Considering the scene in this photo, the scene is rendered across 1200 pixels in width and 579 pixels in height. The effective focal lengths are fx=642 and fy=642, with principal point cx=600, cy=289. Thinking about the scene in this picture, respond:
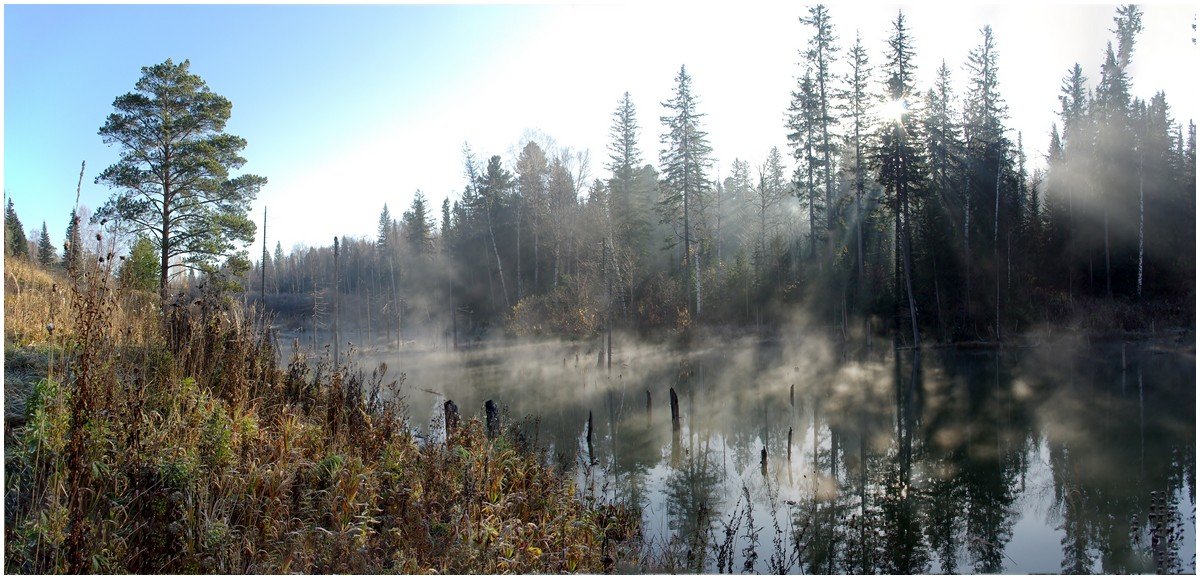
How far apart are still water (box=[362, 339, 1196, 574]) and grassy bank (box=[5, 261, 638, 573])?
7.17 ft

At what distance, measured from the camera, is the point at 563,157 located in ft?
141

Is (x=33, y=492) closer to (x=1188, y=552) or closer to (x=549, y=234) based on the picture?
(x=1188, y=552)

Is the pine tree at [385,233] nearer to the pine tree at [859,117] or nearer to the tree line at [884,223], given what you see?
the tree line at [884,223]

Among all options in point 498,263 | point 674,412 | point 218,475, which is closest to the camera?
point 218,475

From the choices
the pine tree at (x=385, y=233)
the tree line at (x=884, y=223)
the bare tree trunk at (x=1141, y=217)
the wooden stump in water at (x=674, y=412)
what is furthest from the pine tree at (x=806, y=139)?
the pine tree at (x=385, y=233)

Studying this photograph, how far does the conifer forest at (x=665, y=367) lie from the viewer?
5.02 metres

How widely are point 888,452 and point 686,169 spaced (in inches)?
957

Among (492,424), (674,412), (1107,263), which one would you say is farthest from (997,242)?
(492,424)

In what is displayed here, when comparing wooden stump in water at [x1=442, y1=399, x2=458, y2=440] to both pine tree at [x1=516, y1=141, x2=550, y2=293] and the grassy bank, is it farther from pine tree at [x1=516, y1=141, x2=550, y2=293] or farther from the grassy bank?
pine tree at [x1=516, y1=141, x2=550, y2=293]

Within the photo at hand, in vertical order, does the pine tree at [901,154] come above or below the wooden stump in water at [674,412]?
above

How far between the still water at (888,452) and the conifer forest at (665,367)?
Result: 10 cm

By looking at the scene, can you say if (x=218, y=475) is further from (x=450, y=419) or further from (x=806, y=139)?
(x=806, y=139)

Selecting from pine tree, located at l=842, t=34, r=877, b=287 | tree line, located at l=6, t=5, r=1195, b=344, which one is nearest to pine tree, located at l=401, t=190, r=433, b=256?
tree line, located at l=6, t=5, r=1195, b=344

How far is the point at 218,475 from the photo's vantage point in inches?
195
